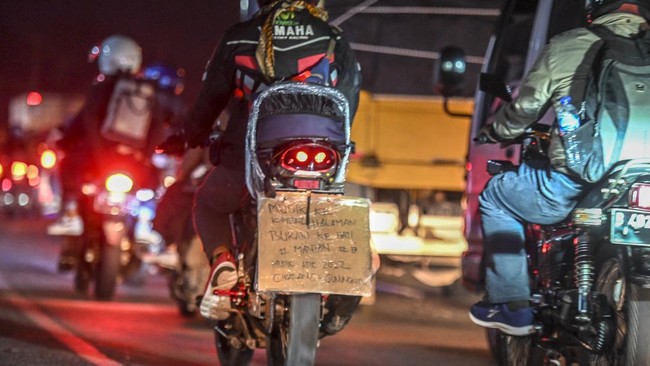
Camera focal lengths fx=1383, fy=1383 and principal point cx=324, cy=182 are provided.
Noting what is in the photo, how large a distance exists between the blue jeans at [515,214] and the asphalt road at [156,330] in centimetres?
178

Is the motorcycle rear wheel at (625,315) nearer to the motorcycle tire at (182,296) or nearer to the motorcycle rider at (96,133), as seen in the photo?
the motorcycle tire at (182,296)

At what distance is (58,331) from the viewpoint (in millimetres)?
9062

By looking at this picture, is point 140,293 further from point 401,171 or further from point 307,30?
point 307,30

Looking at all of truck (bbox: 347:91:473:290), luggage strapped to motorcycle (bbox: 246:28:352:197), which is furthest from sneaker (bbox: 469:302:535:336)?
truck (bbox: 347:91:473:290)

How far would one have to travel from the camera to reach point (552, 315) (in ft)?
21.5

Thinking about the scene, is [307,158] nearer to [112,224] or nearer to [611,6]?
[611,6]

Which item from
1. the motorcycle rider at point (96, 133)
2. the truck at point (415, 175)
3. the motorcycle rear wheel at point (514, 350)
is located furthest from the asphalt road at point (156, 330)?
the motorcycle rear wheel at point (514, 350)

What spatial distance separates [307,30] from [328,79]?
0.87 feet

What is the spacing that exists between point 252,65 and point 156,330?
324cm

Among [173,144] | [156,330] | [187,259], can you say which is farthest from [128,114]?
[173,144]

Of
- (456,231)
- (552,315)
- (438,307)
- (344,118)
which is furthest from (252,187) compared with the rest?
(456,231)

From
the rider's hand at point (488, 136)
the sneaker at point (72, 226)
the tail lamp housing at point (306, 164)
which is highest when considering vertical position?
the rider's hand at point (488, 136)

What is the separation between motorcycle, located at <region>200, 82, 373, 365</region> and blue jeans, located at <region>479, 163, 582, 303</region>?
86 cm

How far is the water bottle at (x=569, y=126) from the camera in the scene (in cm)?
619
